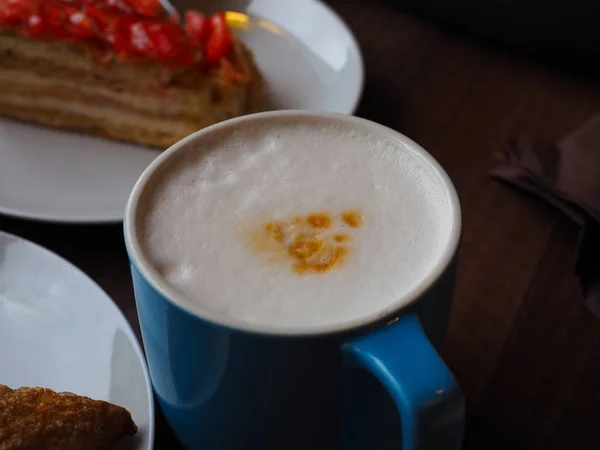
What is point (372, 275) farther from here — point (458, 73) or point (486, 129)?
point (458, 73)

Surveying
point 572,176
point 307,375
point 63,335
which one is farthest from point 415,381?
point 572,176

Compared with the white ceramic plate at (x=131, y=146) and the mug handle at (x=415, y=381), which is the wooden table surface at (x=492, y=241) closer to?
the white ceramic plate at (x=131, y=146)

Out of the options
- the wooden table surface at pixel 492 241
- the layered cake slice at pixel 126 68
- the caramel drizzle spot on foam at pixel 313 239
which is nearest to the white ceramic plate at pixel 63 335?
the wooden table surface at pixel 492 241

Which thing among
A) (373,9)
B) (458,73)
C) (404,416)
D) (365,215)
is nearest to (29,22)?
(373,9)

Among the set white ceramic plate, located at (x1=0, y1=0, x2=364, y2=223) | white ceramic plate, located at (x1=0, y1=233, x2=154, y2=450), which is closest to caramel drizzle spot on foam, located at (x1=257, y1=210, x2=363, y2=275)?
Answer: white ceramic plate, located at (x1=0, y1=233, x2=154, y2=450)

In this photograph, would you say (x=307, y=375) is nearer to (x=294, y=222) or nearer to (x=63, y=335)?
(x=294, y=222)
